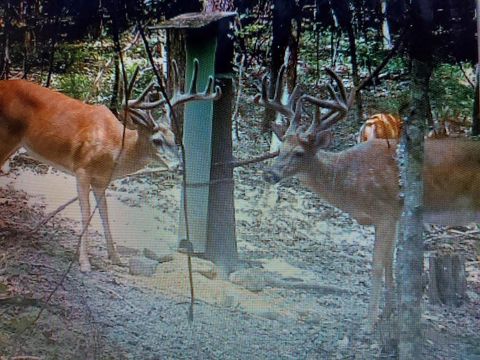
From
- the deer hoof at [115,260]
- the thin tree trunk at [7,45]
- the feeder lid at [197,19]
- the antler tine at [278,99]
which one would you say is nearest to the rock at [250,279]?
the deer hoof at [115,260]

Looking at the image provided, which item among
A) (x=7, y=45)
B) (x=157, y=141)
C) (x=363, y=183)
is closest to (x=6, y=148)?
(x=7, y=45)

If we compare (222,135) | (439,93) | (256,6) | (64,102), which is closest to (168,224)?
(222,135)

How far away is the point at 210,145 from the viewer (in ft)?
6.16

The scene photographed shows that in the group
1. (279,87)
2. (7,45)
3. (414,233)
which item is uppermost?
(7,45)

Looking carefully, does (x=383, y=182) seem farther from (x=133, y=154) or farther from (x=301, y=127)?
(x=133, y=154)

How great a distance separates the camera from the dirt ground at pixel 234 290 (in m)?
1.84

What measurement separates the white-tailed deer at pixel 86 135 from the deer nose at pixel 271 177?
0.68 feet

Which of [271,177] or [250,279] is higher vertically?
[271,177]

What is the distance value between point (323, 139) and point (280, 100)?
0.14m

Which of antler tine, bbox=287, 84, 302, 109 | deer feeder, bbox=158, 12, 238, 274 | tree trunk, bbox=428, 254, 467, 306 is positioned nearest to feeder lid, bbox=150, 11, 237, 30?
deer feeder, bbox=158, 12, 238, 274

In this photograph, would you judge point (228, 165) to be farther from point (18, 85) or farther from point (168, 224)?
point (18, 85)

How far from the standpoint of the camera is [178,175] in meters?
1.85

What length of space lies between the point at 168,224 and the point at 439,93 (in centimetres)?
70

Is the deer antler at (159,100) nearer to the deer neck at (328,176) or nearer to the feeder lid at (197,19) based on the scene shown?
the feeder lid at (197,19)
